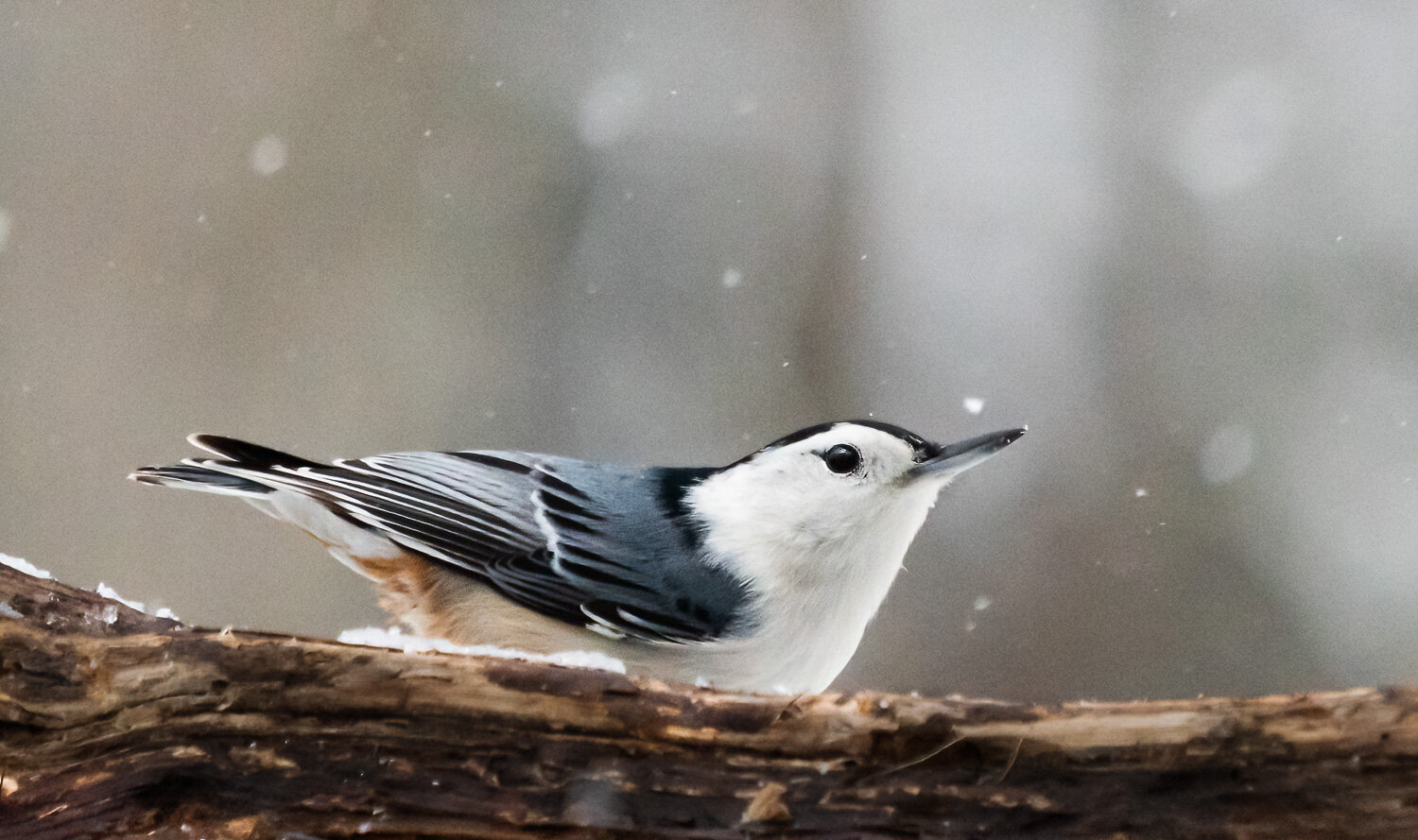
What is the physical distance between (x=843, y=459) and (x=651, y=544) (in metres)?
0.28

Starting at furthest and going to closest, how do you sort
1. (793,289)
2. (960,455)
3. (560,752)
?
(793,289) < (960,455) < (560,752)

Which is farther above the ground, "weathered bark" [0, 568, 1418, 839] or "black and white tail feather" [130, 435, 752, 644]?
"black and white tail feather" [130, 435, 752, 644]

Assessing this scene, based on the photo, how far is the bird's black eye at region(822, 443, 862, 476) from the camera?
4.47 feet

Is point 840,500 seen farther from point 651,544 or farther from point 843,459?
point 651,544

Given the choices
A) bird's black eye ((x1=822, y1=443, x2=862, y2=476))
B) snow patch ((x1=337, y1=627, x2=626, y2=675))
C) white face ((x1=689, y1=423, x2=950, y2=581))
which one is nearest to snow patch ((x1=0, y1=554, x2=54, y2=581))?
snow patch ((x1=337, y1=627, x2=626, y2=675))

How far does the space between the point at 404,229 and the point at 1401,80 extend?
9.86 ft

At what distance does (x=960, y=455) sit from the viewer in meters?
1.32

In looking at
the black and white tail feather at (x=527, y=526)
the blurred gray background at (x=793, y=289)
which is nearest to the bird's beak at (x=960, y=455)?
the black and white tail feather at (x=527, y=526)

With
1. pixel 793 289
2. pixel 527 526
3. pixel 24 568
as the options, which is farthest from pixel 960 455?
pixel 793 289

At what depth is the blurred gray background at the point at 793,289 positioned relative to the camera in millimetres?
2684

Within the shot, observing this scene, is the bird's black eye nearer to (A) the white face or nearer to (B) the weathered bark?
(A) the white face

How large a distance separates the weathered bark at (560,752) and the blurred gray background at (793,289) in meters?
1.54

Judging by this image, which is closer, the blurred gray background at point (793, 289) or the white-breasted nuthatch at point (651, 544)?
the white-breasted nuthatch at point (651, 544)

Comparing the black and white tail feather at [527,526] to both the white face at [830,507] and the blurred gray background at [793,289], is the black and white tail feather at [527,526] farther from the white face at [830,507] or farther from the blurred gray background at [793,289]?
the blurred gray background at [793,289]
